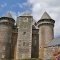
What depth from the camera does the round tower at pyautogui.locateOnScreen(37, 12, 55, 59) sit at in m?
45.4

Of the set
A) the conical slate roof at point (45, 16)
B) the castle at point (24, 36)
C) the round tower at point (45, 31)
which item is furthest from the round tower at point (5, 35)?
the conical slate roof at point (45, 16)

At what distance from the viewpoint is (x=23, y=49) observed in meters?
45.5

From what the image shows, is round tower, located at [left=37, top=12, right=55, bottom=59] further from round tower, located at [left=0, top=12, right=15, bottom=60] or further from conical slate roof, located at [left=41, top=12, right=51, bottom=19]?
round tower, located at [left=0, top=12, right=15, bottom=60]

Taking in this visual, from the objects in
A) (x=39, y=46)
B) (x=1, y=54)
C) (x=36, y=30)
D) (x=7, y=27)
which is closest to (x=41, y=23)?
(x=36, y=30)

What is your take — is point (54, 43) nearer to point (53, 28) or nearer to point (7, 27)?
point (53, 28)

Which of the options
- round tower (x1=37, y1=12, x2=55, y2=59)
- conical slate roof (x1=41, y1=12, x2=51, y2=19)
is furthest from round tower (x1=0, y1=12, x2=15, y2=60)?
conical slate roof (x1=41, y1=12, x2=51, y2=19)

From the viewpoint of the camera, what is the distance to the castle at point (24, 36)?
45.2 m

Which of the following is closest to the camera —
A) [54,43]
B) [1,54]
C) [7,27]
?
[54,43]

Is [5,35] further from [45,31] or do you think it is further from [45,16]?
[45,16]

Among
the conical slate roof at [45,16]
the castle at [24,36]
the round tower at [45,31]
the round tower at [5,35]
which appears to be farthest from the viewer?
the conical slate roof at [45,16]

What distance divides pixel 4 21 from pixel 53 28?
44.9 ft

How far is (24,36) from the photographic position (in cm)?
4681

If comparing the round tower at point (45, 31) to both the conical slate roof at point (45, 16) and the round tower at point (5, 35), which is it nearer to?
the conical slate roof at point (45, 16)

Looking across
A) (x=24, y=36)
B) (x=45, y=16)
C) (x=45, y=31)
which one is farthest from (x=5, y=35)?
(x=45, y=16)
